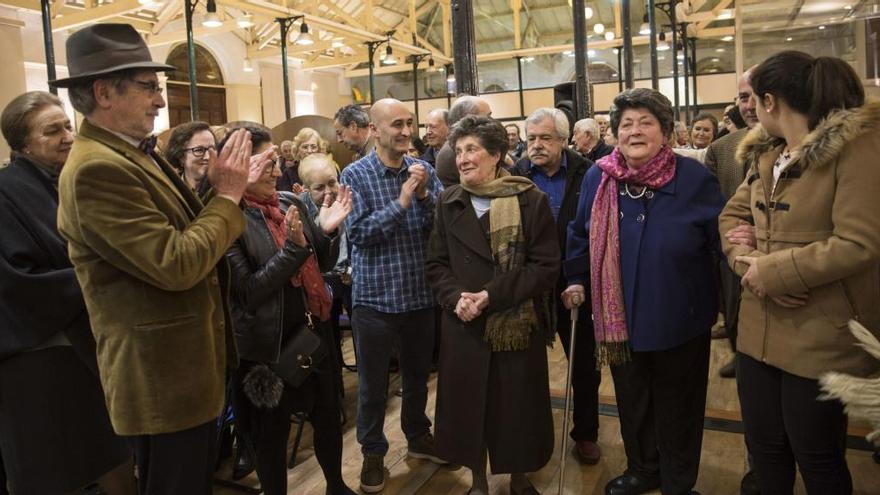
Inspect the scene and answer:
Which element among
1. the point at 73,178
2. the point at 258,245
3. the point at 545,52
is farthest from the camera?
the point at 545,52

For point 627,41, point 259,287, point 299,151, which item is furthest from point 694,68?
point 259,287

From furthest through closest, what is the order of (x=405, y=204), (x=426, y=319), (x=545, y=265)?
(x=426, y=319), (x=405, y=204), (x=545, y=265)

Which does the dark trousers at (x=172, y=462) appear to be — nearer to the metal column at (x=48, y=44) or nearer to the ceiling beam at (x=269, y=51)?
the metal column at (x=48, y=44)

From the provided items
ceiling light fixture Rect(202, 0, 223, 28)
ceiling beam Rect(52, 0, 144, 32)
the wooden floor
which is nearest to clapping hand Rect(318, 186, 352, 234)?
the wooden floor

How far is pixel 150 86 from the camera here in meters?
1.68

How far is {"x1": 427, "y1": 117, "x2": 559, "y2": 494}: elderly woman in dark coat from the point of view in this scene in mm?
Answer: 2475

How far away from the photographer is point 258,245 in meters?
2.30

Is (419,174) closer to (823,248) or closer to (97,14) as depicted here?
(823,248)

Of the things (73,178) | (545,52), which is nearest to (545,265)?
(73,178)

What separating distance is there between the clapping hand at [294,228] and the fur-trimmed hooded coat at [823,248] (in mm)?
1444

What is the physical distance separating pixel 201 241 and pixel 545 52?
17951 mm

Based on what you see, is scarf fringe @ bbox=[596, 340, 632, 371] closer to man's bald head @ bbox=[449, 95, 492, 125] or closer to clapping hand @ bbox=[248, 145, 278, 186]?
man's bald head @ bbox=[449, 95, 492, 125]

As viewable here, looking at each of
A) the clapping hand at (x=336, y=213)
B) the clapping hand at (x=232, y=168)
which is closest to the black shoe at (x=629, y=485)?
the clapping hand at (x=336, y=213)

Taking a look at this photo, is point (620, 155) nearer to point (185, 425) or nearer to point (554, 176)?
point (554, 176)
